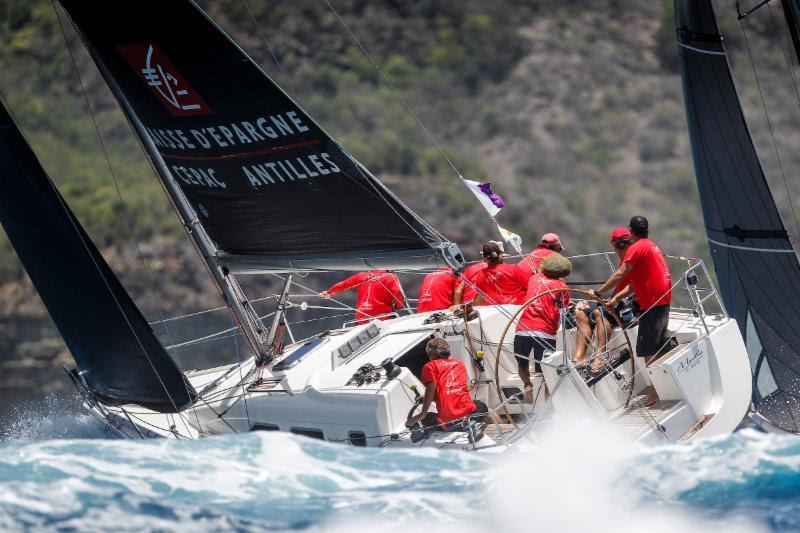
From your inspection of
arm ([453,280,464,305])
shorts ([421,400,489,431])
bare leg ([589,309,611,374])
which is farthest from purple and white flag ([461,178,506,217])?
shorts ([421,400,489,431])

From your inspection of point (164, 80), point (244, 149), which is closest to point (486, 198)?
point (244, 149)

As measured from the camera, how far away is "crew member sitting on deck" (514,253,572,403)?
8414 millimetres

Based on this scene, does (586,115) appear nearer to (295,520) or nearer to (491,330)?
(491,330)

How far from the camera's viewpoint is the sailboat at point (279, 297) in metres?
8.09

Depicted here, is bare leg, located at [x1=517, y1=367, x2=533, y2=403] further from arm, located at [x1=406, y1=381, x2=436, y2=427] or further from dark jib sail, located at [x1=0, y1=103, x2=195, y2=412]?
dark jib sail, located at [x1=0, y1=103, x2=195, y2=412]

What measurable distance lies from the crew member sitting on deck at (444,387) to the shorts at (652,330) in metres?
1.44

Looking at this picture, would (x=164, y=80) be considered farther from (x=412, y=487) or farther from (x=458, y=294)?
(x=412, y=487)

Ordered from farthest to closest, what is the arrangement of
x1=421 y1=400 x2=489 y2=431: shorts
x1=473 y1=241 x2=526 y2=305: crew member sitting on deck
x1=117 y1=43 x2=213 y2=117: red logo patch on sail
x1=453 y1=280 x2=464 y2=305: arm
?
1. x1=453 y1=280 x2=464 y2=305: arm
2. x1=473 y1=241 x2=526 y2=305: crew member sitting on deck
3. x1=117 y1=43 x2=213 y2=117: red logo patch on sail
4. x1=421 y1=400 x2=489 y2=431: shorts

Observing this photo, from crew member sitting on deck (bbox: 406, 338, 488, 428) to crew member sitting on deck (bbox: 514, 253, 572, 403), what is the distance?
57cm

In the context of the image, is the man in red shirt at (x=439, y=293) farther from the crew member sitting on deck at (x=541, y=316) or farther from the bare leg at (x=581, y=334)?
the bare leg at (x=581, y=334)

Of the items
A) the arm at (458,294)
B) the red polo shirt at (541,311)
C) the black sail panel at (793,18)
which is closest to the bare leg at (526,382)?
the red polo shirt at (541,311)

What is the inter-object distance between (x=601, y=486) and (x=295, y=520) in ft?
6.23

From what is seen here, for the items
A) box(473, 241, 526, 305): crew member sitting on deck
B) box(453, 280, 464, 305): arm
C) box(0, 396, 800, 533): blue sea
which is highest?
box(473, 241, 526, 305): crew member sitting on deck

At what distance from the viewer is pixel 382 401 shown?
8086 mm
